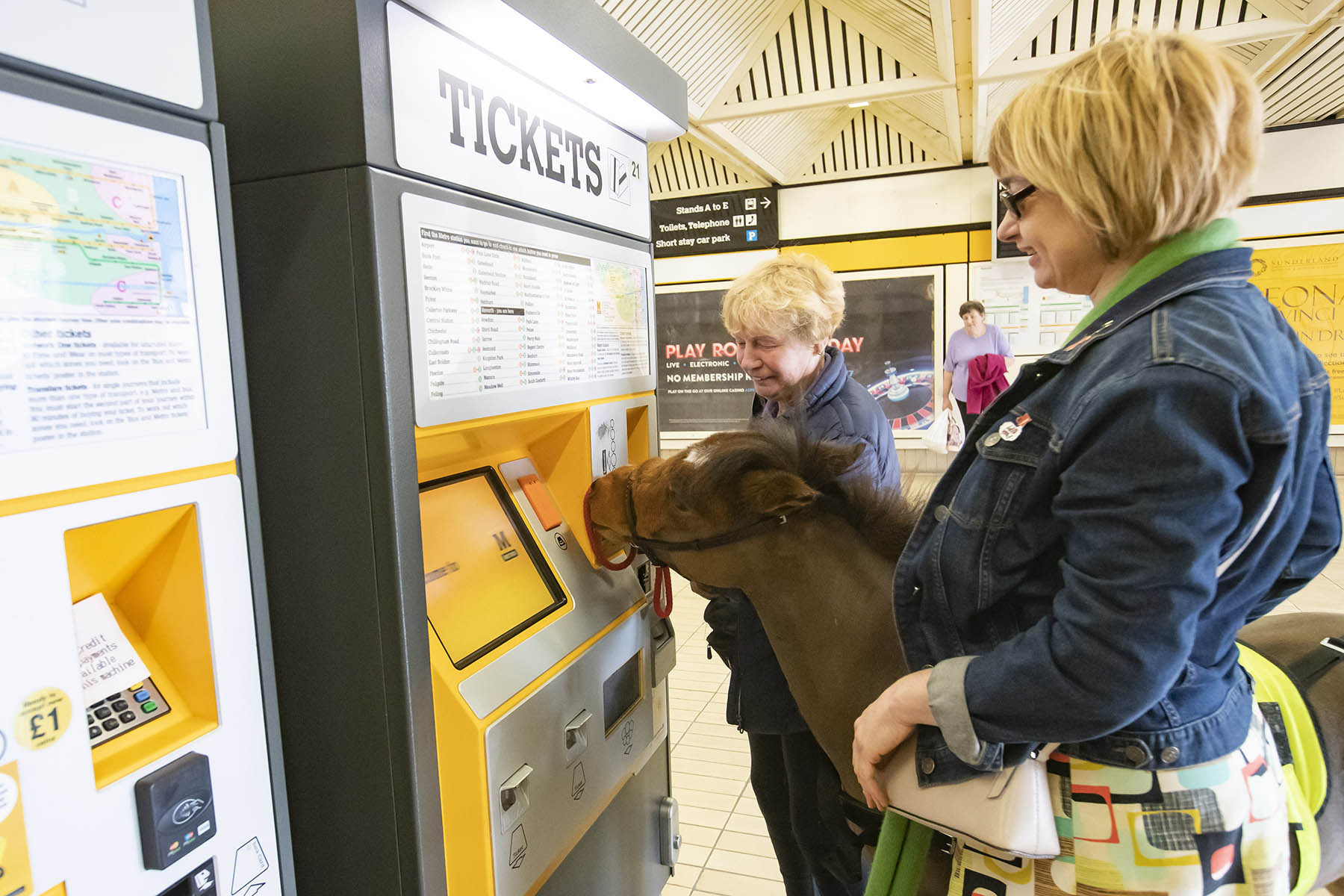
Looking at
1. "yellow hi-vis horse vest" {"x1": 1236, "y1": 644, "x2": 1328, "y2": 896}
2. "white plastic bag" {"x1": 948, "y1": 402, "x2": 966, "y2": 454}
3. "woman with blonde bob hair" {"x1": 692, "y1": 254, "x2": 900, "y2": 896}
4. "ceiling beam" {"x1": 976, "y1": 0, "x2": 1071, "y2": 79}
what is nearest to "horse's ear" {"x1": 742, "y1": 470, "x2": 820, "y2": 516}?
"woman with blonde bob hair" {"x1": 692, "y1": 254, "x2": 900, "y2": 896}

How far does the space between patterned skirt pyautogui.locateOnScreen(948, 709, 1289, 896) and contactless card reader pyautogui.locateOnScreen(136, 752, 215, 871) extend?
1.03m

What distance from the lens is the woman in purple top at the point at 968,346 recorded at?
21.6ft

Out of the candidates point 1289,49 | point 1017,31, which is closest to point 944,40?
point 1017,31

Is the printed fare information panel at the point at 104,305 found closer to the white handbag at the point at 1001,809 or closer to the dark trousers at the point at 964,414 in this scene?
the white handbag at the point at 1001,809

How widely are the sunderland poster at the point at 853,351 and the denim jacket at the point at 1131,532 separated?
621 centimetres

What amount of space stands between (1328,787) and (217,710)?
1.69m

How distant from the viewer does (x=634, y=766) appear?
1990mm

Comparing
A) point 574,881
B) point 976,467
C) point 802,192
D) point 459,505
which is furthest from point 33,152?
point 802,192

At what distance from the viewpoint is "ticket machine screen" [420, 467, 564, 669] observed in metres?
1.44

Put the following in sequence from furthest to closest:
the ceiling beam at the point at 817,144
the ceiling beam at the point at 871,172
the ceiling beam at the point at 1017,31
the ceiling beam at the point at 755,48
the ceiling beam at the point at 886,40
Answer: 1. the ceiling beam at the point at 871,172
2. the ceiling beam at the point at 817,144
3. the ceiling beam at the point at 755,48
4. the ceiling beam at the point at 886,40
5. the ceiling beam at the point at 1017,31

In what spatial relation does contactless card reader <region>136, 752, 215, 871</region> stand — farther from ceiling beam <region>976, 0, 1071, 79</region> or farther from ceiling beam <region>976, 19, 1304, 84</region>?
ceiling beam <region>976, 19, 1304, 84</region>

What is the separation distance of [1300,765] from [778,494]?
3.09 ft

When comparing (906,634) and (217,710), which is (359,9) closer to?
(217,710)

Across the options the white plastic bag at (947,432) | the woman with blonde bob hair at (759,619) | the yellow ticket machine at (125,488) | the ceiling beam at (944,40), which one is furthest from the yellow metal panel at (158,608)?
the white plastic bag at (947,432)
